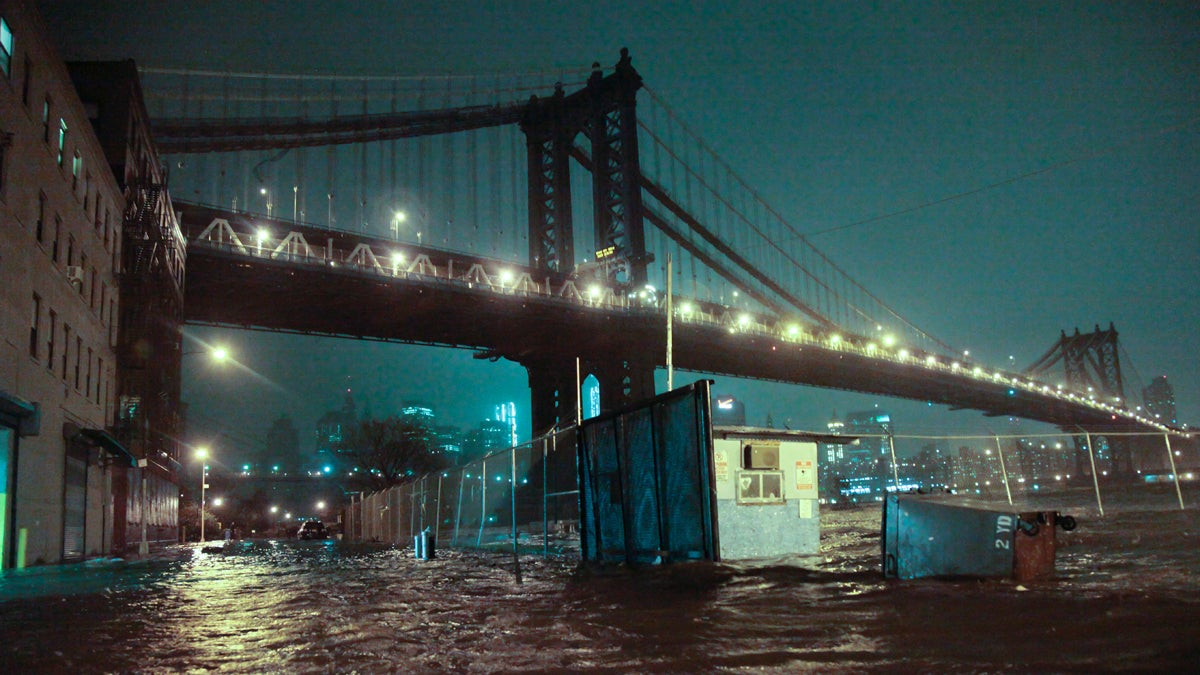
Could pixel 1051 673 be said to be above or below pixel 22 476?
below

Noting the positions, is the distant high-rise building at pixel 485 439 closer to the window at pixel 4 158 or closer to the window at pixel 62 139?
the window at pixel 62 139

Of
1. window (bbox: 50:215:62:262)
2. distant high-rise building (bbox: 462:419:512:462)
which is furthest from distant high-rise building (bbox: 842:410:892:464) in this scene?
distant high-rise building (bbox: 462:419:512:462)

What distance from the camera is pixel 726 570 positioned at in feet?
37.0

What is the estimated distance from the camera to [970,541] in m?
8.99

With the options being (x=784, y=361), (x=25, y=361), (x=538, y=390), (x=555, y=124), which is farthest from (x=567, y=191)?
(x=25, y=361)

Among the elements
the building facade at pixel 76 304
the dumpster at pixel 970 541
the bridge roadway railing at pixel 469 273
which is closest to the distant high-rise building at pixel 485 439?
the bridge roadway railing at pixel 469 273

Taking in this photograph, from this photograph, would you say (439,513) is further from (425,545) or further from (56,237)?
(56,237)

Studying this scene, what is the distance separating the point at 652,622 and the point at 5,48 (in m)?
18.5

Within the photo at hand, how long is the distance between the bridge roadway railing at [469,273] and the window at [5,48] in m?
30.6

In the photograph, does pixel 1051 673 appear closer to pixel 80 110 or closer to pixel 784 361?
pixel 80 110

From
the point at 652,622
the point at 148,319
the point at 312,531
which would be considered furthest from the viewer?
the point at 312,531

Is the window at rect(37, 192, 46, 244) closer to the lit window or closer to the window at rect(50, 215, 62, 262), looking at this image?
the window at rect(50, 215, 62, 262)

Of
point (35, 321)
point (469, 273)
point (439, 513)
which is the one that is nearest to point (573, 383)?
point (469, 273)

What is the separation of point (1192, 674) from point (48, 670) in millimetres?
7273
